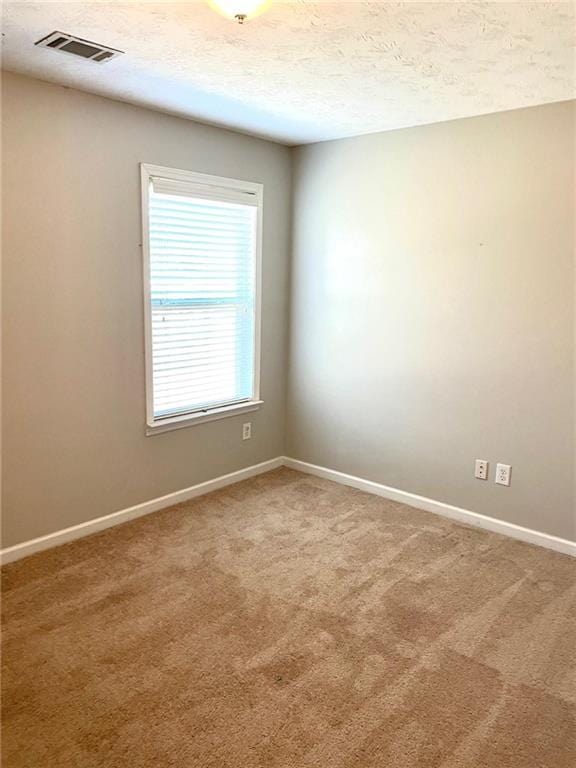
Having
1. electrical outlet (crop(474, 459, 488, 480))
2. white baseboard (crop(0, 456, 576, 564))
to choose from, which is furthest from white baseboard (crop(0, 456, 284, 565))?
electrical outlet (crop(474, 459, 488, 480))

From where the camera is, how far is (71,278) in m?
A: 3.02

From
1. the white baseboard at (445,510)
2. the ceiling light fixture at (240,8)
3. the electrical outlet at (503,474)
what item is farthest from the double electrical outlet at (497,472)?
the ceiling light fixture at (240,8)

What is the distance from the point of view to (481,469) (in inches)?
136

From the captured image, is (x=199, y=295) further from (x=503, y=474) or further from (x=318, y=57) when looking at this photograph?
(x=503, y=474)

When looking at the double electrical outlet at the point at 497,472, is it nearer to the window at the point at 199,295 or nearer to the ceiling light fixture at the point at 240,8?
the window at the point at 199,295

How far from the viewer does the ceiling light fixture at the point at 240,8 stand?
1.81 m

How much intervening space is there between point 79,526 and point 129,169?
1.99 m

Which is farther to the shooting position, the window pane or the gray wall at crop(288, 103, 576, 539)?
the window pane

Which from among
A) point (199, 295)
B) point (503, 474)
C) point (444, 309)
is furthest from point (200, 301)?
point (503, 474)

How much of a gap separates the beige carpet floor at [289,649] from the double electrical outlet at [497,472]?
328 mm

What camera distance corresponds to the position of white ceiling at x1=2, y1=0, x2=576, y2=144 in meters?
1.95

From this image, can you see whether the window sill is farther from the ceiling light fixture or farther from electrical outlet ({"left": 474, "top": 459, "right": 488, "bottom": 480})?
the ceiling light fixture

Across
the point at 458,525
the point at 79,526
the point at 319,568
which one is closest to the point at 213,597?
the point at 319,568

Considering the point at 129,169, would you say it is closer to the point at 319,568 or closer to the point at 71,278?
the point at 71,278
